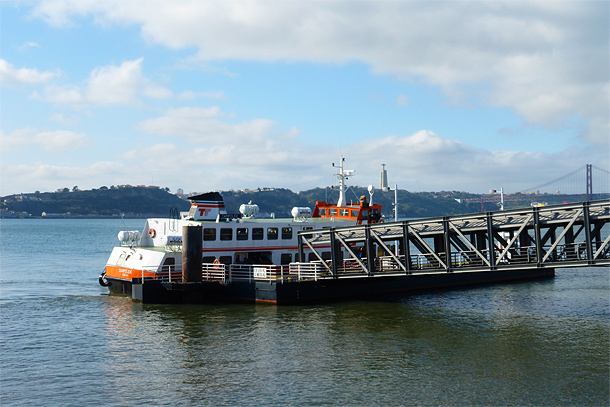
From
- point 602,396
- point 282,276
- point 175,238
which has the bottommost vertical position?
point 602,396

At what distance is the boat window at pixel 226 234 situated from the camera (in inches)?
1638

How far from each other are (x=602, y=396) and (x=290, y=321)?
56.3 feet

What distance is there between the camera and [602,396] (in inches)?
779

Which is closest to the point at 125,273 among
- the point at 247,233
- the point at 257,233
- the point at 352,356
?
the point at 247,233

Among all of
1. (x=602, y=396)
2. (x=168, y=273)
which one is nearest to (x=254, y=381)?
(x=602, y=396)

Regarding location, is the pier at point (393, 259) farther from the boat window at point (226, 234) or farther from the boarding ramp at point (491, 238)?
the boat window at point (226, 234)

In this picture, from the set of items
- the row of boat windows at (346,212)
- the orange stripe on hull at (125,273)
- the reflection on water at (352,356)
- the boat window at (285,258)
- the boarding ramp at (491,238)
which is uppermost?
the row of boat windows at (346,212)

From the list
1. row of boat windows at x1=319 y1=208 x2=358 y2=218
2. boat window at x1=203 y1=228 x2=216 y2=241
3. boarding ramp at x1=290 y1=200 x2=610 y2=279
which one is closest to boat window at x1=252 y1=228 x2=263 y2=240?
boat window at x1=203 y1=228 x2=216 y2=241

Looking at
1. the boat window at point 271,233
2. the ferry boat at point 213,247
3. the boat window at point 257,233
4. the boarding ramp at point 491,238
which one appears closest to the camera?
the boarding ramp at point 491,238

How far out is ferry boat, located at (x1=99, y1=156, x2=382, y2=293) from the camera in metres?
39.2

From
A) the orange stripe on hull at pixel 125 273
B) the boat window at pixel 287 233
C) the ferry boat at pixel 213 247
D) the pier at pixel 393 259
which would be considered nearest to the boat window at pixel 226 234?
the ferry boat at pixel 213 247

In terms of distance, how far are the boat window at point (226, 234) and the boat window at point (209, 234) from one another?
24.9 inches

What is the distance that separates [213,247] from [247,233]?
2972mm

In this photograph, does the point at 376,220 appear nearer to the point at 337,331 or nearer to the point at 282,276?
the point at 282,276
